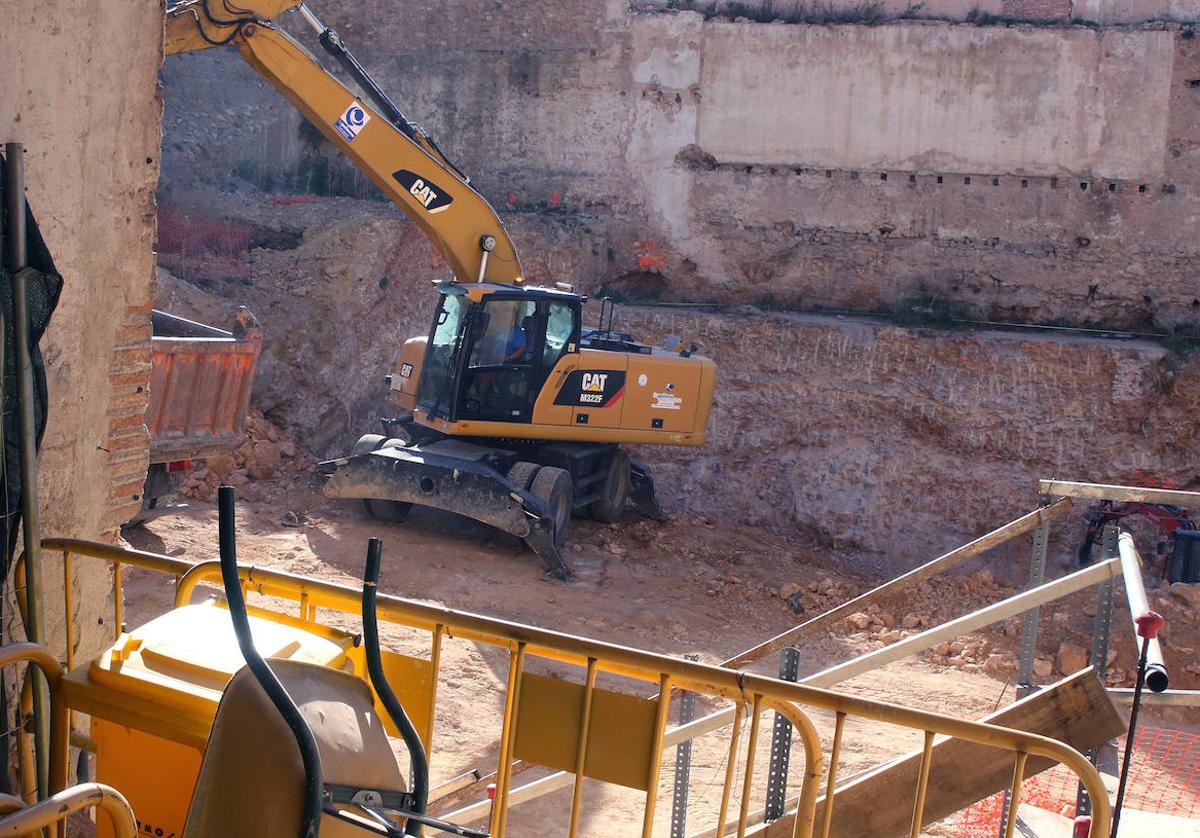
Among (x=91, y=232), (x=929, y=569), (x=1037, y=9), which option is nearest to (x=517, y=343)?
(x=929, y=569)

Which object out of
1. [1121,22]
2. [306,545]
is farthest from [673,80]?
[306,545]

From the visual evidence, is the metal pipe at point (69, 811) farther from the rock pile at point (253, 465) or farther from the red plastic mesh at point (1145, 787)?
the rock pile at point (253, 465)

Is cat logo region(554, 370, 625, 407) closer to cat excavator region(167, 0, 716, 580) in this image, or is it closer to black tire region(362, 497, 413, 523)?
cat excavator region(167, 0, 716, 580)

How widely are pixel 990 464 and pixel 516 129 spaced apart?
7.90 metres

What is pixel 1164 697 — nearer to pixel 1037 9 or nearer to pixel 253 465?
pixel 253 465

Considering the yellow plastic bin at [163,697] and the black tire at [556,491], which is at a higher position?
the yellow plastic bin at [163,697]

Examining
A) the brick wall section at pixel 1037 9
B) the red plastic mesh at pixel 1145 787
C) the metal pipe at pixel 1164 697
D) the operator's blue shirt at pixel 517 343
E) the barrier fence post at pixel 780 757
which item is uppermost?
the brick wall section at pixel 1037 9

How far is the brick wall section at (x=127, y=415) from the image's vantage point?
459cm

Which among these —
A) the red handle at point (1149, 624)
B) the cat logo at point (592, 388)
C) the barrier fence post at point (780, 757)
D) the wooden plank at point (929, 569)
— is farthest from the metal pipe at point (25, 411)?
the cat logo at point (592, 388)

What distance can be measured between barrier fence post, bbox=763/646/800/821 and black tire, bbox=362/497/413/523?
697 centimetres

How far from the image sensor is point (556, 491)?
10.8 metres

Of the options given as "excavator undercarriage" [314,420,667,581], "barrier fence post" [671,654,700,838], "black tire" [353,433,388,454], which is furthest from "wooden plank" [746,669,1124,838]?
"black tire" [353,433,388,454]

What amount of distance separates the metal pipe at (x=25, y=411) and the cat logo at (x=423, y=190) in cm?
725

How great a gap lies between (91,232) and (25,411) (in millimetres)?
801
